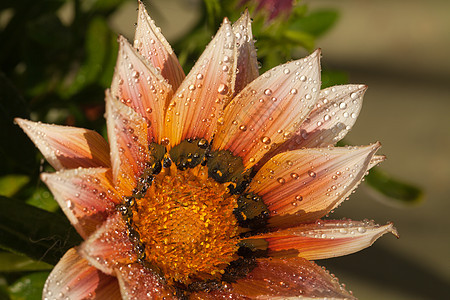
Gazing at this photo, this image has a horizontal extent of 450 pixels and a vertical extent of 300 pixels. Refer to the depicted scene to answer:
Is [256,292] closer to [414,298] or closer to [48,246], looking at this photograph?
[48,246]

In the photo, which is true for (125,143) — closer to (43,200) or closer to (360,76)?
(43,200)

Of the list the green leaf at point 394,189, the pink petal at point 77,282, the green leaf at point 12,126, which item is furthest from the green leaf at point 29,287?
the green leaf at point 394,189

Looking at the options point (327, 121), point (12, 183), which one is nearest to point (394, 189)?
point (327, 121)

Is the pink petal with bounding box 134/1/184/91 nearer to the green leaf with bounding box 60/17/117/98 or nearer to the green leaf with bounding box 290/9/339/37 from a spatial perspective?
the green leaf with bounding box 60/17/117/98

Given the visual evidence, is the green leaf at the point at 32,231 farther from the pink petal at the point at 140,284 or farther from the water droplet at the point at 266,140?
the water droplet at the point at 266,140

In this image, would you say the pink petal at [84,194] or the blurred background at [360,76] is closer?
the pink petal at [84,194]
